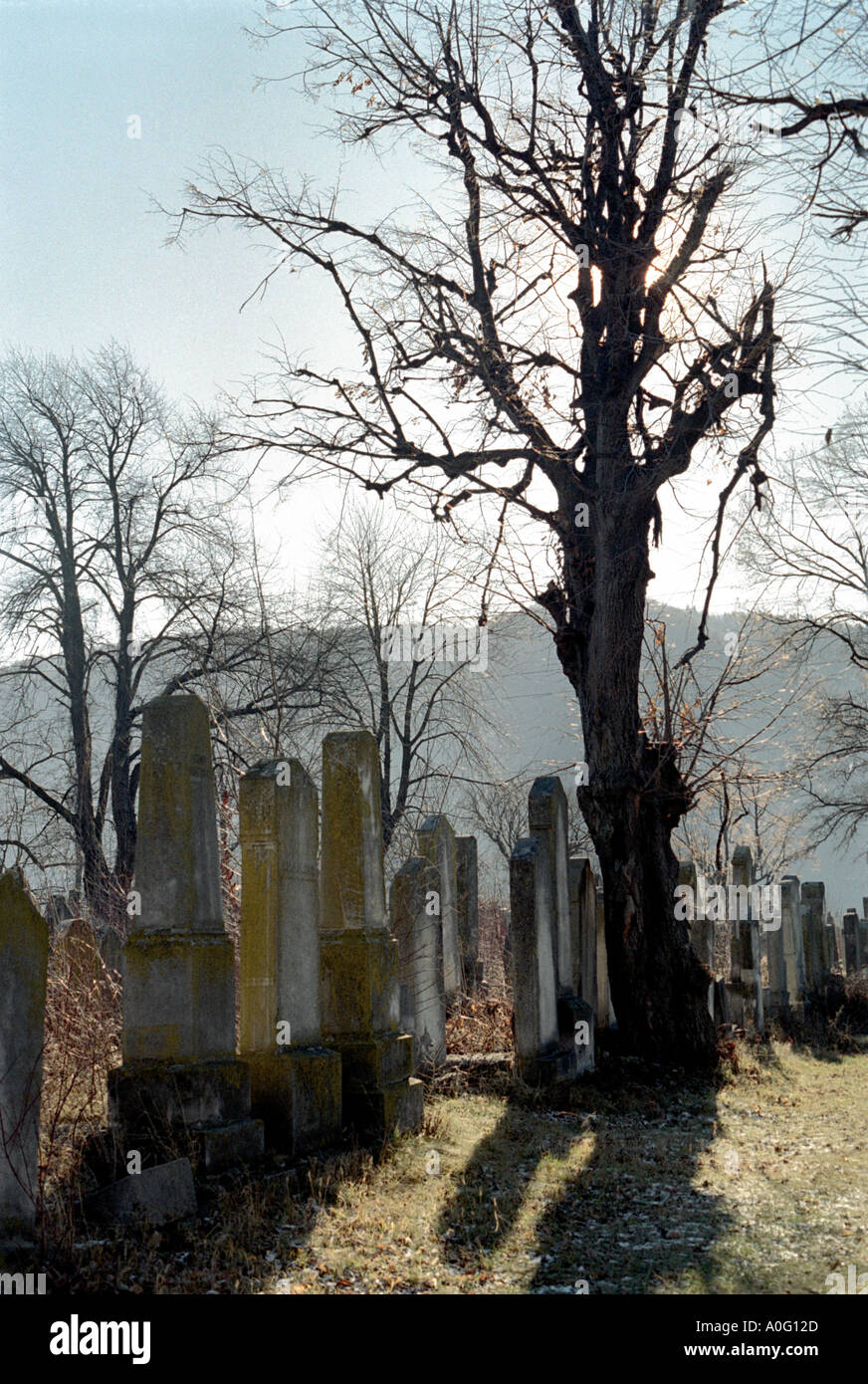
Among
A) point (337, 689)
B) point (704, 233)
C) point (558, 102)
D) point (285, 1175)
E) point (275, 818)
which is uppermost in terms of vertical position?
point (558, 102)

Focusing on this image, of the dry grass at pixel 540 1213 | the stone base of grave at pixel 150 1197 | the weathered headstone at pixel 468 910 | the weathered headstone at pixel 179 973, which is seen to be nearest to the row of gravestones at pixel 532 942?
the weathered headstone at pixel 468 910

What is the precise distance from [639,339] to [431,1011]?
6371 mm

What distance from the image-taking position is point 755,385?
33.1 feet

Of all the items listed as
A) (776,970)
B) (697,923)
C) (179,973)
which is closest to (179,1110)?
(179,973)

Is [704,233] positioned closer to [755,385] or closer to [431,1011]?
[755,385]

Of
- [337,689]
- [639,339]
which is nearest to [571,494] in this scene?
[639,339]

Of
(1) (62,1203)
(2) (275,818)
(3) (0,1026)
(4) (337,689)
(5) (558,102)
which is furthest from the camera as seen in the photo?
(4) (337,689)

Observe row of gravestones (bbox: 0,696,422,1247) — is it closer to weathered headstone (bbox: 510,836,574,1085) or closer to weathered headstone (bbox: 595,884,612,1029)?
weathered headstone (bbox: 510,836,574,1085)

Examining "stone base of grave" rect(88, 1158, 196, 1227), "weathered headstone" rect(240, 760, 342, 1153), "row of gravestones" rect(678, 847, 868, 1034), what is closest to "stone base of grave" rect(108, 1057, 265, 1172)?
"stone base of grave" rect(88, 1158, 196, 1227)

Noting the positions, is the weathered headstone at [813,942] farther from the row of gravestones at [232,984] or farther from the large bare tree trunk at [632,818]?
the row of gravestones at [232,984]

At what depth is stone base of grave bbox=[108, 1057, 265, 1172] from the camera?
568 centimetres

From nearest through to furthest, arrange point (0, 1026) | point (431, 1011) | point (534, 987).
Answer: point (0, 1026) → point (534, 987) → point (431, 1011)

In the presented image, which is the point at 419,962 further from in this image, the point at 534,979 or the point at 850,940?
the point at 850,940

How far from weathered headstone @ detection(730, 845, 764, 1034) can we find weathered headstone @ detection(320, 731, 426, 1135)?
22.2 feet
